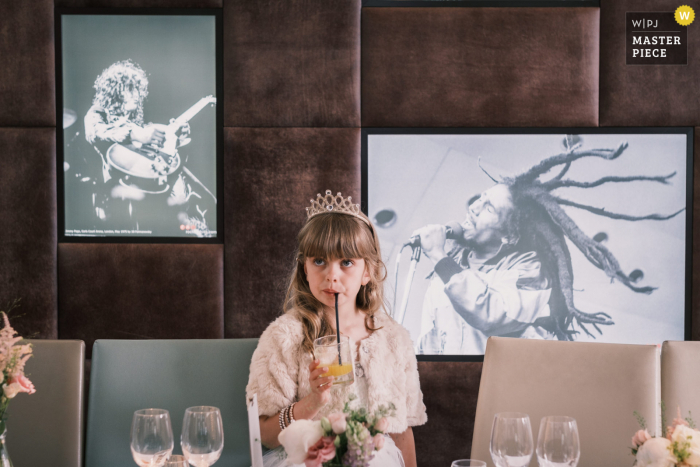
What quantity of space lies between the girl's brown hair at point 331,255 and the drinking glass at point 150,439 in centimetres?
68

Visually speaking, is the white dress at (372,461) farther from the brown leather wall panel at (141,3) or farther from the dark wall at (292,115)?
the brown leather wall panel at (141,3)

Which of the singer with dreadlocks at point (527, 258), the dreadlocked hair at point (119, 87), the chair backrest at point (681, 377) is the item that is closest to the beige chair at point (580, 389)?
the chair backrest at point (681, 377)

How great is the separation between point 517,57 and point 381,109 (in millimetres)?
586

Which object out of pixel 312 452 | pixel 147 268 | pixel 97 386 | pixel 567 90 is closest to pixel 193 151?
pixel 147 268

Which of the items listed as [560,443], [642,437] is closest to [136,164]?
[560,443]

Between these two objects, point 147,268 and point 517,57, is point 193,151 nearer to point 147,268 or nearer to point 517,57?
point 147,268

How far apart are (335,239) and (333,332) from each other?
1.02ft

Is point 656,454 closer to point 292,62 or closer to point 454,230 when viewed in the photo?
point 454,230

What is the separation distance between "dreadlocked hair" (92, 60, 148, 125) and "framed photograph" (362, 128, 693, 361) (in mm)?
932

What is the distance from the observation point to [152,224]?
7.77 ft

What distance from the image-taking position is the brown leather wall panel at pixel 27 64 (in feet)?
7.61

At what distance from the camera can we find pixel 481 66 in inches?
91.7

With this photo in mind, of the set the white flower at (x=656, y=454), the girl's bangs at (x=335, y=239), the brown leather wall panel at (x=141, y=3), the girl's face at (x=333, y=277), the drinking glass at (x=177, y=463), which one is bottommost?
the drinking glass at (x=177, y=463)

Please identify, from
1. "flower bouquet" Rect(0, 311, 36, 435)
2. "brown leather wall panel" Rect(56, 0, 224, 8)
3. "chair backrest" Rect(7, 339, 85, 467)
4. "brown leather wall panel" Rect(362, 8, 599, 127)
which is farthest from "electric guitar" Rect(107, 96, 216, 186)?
"flower bouquet" Rect(0, 311, 36, 435)
